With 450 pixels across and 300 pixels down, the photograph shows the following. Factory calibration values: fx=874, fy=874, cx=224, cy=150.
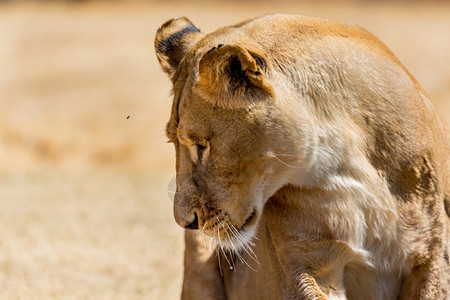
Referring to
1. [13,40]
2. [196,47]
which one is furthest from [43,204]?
[13,40]

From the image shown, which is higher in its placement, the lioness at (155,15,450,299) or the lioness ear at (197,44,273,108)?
the lioness ear at (197,44,273,108)

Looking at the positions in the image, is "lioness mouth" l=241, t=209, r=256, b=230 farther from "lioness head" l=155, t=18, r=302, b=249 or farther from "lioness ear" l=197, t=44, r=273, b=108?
"lioness ear" l=197, t=44, r=273, b=108

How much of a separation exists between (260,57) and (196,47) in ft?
1.21

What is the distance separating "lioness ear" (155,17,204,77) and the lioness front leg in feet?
3.81

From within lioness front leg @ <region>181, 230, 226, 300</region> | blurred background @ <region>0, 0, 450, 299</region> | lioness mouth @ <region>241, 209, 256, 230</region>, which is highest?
lioness mouth @ <region>241, 209, 256, 230</region>

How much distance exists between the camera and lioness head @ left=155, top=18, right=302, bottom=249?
349cm

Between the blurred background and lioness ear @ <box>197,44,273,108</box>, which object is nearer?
lioness ear @ <box>197,44,273,108</box>

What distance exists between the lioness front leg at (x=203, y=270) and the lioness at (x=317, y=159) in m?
0.90

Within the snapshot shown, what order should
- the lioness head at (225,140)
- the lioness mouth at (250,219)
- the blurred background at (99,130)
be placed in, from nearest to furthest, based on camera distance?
1. the lioness head at (225,140)
2. the lioness mouth at (250,219)
3. the blurred background at (99,130)

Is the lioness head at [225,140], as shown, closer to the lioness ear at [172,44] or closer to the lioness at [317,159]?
the lioness at [317,159]

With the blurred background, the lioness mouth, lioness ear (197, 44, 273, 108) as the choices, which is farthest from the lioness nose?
the blurred background

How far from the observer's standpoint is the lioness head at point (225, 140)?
3.49m

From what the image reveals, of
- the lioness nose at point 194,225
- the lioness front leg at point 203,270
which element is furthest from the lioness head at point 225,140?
the lioness front leg at point 203,270

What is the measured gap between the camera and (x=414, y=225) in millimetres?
3840
